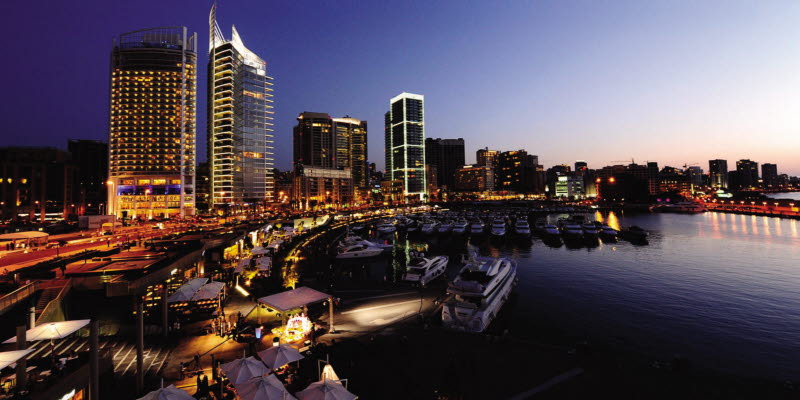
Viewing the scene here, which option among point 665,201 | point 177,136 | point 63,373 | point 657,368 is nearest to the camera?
point 63,373

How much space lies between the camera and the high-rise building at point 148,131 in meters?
121

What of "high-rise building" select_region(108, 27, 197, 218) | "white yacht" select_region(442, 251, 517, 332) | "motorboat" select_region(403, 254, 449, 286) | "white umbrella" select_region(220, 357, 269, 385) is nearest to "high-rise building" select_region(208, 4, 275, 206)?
"high-rise building" select_region(108, 27, 197, 218)

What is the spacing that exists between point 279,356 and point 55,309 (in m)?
18.8

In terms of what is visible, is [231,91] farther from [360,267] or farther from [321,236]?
[360,267]

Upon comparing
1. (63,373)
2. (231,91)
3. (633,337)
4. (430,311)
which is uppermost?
(231,91)

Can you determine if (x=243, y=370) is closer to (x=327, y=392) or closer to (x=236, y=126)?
(x=327, y=392)

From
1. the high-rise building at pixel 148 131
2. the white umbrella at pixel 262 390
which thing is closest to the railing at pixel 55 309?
the white umbrella at pixel 262 390

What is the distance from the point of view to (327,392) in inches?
444

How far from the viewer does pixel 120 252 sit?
35.3m

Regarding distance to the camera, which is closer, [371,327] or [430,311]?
[371,327]

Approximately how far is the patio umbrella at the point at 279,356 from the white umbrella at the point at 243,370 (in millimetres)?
492

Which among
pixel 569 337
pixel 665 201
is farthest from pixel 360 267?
pixel 665 201

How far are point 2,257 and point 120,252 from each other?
10.0 meters

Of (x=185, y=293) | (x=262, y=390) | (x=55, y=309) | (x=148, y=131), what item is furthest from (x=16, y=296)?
(x=148, y=131)
